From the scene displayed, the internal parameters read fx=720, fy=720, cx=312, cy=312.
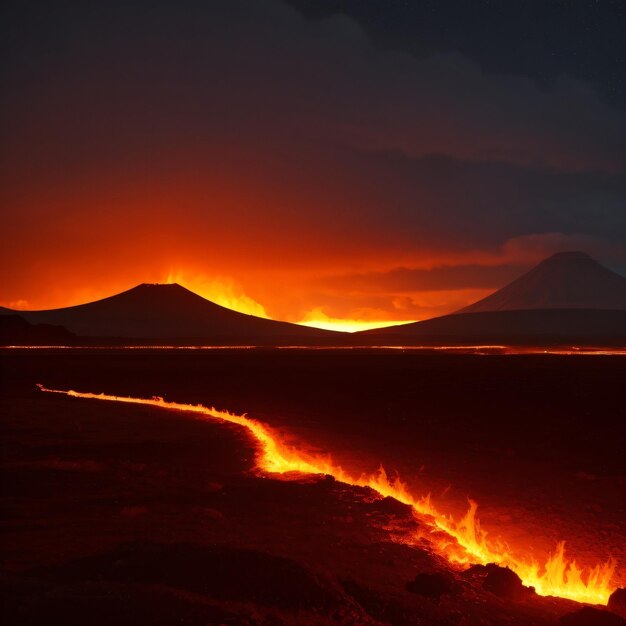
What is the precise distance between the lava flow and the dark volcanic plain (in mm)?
295

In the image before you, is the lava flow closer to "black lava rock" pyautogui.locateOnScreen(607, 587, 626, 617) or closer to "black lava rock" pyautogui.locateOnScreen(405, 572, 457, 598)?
"black lava rock" pyautogui.locateOnScreen(607, 587, 626, 617)

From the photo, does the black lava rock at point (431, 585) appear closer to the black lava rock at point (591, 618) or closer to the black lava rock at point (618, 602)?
the black lava rock at point (591, 618)

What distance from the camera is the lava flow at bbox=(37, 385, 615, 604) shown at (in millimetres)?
7949

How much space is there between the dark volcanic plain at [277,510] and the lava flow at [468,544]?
30 centimetres

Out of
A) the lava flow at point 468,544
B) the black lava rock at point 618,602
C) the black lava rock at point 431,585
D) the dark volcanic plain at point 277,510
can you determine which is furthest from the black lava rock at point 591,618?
the black lava rock at point 431,585

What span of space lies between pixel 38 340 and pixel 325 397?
115m

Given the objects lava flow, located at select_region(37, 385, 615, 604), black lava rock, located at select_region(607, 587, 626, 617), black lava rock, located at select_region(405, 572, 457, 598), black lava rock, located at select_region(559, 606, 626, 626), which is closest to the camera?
black lava rock, located at select_region(559, 606, 626, 626)

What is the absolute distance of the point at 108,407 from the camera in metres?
25.2

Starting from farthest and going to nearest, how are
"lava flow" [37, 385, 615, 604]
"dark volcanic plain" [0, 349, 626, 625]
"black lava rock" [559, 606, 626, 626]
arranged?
"lava flow" [37, 385, 615, 604], "dark volcanic plain" [0, 349, 626, 625], "black lava rock" [559, 606, 626, 626]

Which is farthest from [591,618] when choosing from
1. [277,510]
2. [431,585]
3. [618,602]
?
[277,510]

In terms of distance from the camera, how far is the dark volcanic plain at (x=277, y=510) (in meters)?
6.84

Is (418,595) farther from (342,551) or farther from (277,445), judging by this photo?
(277,445)

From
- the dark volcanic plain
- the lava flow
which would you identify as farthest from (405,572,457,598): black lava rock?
the lava flow

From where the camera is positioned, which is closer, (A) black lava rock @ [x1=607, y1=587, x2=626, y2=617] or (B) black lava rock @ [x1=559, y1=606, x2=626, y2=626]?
(B) black lava rock @ [x1=559, y1=606, x2=626, y2=626]
